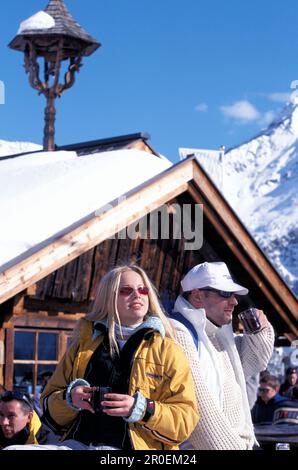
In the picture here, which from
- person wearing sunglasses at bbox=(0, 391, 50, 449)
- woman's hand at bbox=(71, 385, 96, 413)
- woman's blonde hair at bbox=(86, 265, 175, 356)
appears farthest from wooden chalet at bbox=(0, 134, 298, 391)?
woman's hand at bbox=(71, 385, 96, 413)

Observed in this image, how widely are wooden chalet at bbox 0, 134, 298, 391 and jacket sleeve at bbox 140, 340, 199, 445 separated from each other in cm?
514

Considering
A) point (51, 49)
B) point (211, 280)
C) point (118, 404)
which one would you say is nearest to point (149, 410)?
point (118, 404)

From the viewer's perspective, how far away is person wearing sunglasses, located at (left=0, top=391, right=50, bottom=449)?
494cm

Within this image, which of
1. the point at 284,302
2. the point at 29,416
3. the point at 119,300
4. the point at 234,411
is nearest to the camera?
the point at 119,300

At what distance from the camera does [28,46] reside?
720 inches

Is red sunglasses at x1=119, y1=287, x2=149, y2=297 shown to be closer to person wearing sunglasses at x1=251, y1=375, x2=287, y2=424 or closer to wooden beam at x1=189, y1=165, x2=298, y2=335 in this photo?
person wearing sunglasses at x1=251, y1=375, x2=287, y2=424

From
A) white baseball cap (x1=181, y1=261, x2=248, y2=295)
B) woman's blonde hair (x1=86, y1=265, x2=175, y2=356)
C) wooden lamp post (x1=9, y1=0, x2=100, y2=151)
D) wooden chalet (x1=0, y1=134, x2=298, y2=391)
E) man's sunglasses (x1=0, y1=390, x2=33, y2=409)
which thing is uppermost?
wooden lamp post (x1=9, y1=0, x2=100, y2=151)

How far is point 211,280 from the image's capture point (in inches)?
187

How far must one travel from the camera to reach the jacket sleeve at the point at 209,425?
170 inches

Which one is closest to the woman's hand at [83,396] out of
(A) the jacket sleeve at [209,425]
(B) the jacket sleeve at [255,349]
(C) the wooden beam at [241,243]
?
(A) the jacket sleeve at [209,425]

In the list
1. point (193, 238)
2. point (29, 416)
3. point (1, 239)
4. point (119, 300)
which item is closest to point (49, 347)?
point (193, 238)

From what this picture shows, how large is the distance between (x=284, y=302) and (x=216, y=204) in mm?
1654

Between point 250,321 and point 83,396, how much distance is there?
4.37 feet

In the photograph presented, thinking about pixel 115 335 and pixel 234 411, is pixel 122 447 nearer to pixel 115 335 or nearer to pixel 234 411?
pixel 115 335
